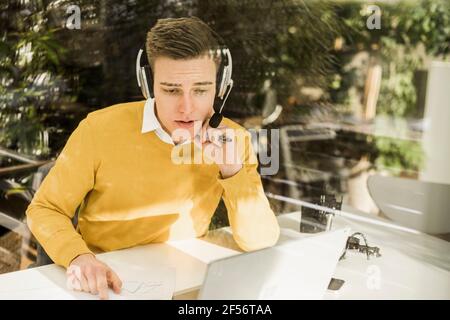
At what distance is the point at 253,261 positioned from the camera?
1404mm

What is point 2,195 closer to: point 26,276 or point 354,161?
point 26,276

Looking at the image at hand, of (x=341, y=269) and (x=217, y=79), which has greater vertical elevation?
(x=217, y=79)

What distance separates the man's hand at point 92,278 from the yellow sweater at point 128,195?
69mm

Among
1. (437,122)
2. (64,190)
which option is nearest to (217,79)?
(64,190)

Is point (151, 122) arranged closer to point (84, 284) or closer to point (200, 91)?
point (200, 91)

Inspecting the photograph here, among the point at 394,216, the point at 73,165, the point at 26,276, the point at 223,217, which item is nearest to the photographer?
the point at 26,276

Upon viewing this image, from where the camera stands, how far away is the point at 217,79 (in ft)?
6.98

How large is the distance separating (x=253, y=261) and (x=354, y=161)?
2.17m

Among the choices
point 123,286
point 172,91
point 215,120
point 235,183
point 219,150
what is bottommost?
point 123,286

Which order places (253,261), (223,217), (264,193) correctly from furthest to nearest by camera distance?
(264,193)
(223,217)
(253,261)

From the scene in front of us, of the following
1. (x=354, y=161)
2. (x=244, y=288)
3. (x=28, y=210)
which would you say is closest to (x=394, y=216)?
(x=354, y=161)

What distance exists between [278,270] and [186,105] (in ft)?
A: 2.71

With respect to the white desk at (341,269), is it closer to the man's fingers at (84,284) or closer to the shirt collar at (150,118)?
the man's fingers at (84,284)

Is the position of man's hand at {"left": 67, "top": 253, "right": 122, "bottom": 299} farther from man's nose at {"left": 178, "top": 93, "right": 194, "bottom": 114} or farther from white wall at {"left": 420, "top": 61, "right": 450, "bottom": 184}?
white wall at {"left": 420, "top": 61, "right": 450, "bottom": 184}
